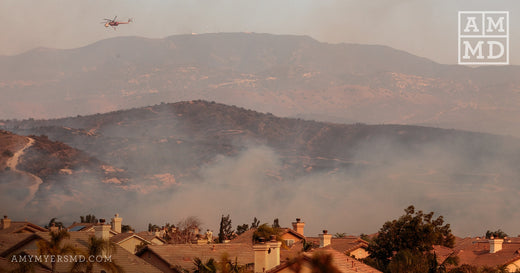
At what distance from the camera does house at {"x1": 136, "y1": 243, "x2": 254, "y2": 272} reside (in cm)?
5275

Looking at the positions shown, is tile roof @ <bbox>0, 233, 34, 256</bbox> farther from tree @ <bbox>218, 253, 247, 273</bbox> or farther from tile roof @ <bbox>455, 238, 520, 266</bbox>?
tile roof @ <bbox>455, 238, 520, 266</bbox>

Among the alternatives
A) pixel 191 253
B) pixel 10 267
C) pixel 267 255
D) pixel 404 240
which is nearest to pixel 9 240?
pixel 191 253

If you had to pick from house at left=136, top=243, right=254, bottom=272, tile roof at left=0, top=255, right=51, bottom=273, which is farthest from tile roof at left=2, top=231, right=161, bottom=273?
house at left=136, top=243, right=254, bottom=272

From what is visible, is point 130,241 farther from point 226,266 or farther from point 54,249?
point 226,266

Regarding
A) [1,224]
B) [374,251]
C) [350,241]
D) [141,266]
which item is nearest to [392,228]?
[374,251]

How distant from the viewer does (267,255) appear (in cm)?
4322

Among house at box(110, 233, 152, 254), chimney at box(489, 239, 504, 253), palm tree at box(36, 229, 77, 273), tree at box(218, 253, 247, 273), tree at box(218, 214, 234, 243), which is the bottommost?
tree at box(218, 253, 247, 273)

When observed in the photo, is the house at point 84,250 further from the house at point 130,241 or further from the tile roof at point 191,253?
the house at point 130,241

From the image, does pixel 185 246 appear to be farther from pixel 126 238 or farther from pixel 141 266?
pixel 126 238

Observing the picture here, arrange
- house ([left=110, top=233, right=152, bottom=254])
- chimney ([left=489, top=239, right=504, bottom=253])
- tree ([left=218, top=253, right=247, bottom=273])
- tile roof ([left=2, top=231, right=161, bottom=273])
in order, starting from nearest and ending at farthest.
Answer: tree ([left=218, top=253, right=247, bottom=273])
tile roof ([left=2, top=231, right=161, bottom=273])
house ([left=110, top=233, right=152, bottom=254])
chimney ([left=489, top=239, right=504, bottom=253])

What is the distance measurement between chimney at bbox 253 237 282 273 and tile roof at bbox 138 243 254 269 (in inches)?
378

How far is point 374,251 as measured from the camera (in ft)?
224

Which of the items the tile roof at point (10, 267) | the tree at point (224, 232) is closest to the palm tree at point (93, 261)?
the tile roof at point (10, 267)

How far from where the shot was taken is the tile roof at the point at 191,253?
175 ft
